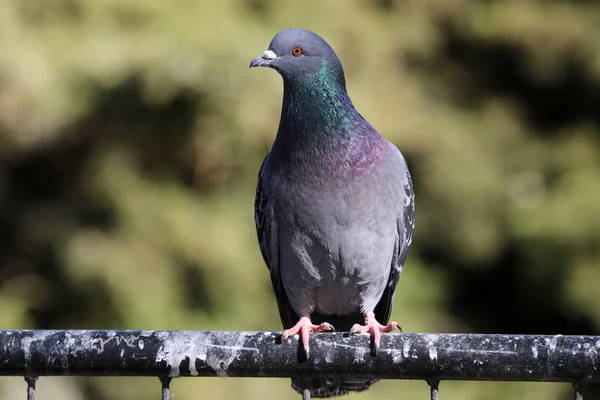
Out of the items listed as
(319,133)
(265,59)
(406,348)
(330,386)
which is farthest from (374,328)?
(265,59)

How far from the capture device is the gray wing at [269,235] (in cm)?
379

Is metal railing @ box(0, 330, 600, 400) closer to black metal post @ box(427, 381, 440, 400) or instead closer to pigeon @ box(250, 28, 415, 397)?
black metal post @ box(427, 381, 440, 400)

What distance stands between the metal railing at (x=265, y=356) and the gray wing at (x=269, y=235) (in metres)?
1.64

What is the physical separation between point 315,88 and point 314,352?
5.69 ft

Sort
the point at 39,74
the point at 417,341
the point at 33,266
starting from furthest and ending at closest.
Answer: the point at 33,266 < the point at 39,74 < the point at 417,341

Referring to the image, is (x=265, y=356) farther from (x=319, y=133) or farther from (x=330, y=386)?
(x=319, y=133)

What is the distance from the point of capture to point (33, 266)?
6668 millimetres

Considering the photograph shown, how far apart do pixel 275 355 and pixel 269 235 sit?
173 centimetres

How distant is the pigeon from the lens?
3.58 metres

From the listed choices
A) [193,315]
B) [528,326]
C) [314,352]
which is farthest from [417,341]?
[528,326]

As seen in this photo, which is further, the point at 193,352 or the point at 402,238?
the point at 402,238

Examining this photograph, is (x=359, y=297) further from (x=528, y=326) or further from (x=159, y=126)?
(x=528, y=326)

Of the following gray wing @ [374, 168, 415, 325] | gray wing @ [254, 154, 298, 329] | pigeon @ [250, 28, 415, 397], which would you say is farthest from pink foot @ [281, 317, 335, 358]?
gray wing @ [374, 168, 415, 325]

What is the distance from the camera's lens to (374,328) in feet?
9.21
